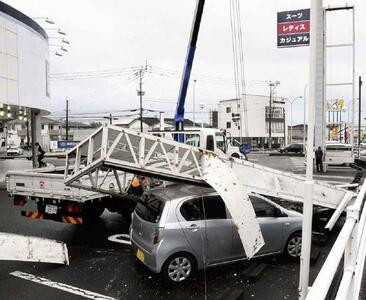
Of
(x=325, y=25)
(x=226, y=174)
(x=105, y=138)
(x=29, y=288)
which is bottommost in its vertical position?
(x=29, y=288)

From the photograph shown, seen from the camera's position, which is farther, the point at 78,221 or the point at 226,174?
the point at 78,221

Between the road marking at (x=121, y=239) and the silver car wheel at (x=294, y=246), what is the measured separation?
341 cm

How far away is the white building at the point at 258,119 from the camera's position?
249 ft

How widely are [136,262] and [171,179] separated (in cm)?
174

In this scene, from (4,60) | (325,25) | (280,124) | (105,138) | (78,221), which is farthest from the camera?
(280,124)

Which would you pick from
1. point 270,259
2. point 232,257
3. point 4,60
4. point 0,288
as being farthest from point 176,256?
point 4,60

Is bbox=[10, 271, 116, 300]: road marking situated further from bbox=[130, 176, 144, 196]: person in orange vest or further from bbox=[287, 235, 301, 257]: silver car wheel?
bbox=[287, 235, 301, 257]: silver car wheel

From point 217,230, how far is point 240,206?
75cm

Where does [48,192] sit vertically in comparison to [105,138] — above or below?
below

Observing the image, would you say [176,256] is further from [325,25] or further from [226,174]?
[325,25]

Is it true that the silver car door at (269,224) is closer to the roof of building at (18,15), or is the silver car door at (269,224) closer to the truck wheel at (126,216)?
the truck wheel at (126,216)

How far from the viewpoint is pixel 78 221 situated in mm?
8227

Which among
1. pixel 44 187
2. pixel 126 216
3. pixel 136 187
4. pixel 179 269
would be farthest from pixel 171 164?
pixel 126 216

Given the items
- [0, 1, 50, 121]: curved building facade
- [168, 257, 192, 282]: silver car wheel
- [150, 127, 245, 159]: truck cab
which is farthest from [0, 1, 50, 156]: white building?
[168, 257, 192, 282]: silver car wheel
